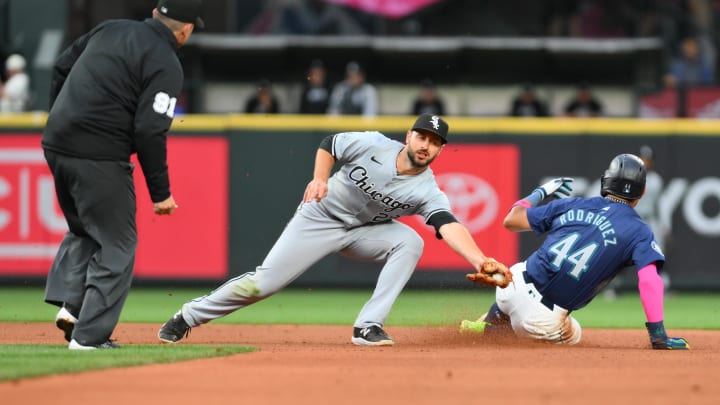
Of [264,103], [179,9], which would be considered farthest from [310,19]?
[179,9]

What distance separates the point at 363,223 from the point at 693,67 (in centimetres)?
1197

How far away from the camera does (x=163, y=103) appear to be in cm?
800

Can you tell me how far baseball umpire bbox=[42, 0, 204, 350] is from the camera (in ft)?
26.3

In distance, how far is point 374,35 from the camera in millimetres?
20781

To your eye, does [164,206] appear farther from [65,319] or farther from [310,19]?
[310,19]

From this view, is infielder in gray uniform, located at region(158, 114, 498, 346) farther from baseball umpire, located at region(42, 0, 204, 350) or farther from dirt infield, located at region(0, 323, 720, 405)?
baseball umpire, located at region(42, 0, 204, 350)

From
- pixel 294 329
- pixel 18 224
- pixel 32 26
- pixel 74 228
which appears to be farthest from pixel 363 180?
pixel 32 26

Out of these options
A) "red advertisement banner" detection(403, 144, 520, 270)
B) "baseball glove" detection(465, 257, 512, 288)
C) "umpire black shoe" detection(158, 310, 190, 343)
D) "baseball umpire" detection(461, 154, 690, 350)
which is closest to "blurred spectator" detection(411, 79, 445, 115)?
"red advertisement banner" detection(403, 144, 520, 270)

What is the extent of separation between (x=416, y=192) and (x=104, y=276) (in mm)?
2316

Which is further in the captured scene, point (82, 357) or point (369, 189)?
point (369, 189)

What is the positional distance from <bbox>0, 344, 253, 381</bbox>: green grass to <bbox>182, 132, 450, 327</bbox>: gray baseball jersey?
47 cm

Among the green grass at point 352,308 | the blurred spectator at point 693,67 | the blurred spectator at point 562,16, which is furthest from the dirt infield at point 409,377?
the blurred spectator at point 562,16

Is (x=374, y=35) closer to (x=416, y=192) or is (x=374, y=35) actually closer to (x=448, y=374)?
(x=416, y=192)

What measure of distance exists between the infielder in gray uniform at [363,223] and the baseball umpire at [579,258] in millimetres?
824
